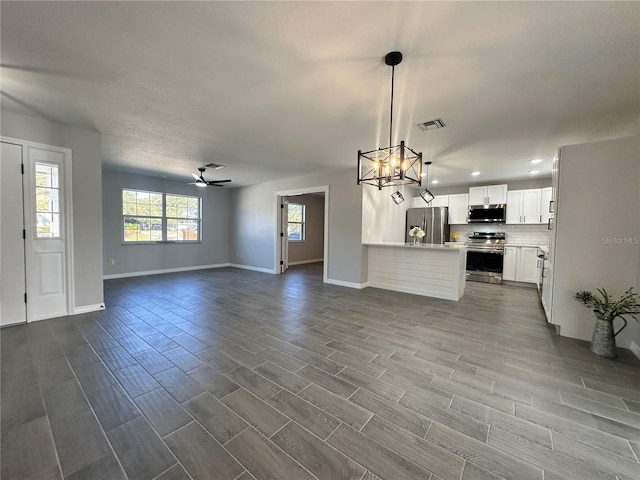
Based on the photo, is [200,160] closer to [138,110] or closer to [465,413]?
[138,110]

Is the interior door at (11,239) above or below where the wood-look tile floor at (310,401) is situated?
above

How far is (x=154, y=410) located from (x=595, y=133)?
19.0 ft

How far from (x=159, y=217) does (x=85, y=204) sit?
3.57m

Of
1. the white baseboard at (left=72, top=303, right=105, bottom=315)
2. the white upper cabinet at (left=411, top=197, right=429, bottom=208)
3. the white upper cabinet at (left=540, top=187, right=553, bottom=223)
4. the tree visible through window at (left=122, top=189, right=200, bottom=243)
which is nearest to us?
the white baseboard at (left=72, top=303, right=105, bottom=315)

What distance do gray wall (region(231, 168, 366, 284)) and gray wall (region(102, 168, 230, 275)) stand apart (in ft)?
1.33

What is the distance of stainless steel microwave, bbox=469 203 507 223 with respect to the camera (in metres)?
6.45

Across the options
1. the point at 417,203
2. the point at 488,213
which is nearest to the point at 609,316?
the point at 488,213

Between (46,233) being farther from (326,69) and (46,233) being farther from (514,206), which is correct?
(514,206)

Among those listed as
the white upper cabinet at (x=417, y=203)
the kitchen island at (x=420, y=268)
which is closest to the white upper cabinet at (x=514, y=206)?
the white upper cabinet at (x=417, y=203)

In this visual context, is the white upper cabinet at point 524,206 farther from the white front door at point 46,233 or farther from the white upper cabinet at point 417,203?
the white front door at point 46,233

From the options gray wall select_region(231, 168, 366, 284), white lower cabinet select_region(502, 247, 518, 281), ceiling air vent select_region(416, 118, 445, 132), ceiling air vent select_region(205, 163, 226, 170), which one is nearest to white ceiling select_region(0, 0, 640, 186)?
ceiling air vent select_region(416, 118, 445, 132)

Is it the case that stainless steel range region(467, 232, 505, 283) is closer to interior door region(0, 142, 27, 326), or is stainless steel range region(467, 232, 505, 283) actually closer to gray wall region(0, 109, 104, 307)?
gray wall region(0, 109, 104, 307)

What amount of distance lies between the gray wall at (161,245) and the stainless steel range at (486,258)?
7.42m

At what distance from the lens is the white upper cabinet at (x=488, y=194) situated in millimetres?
6465
